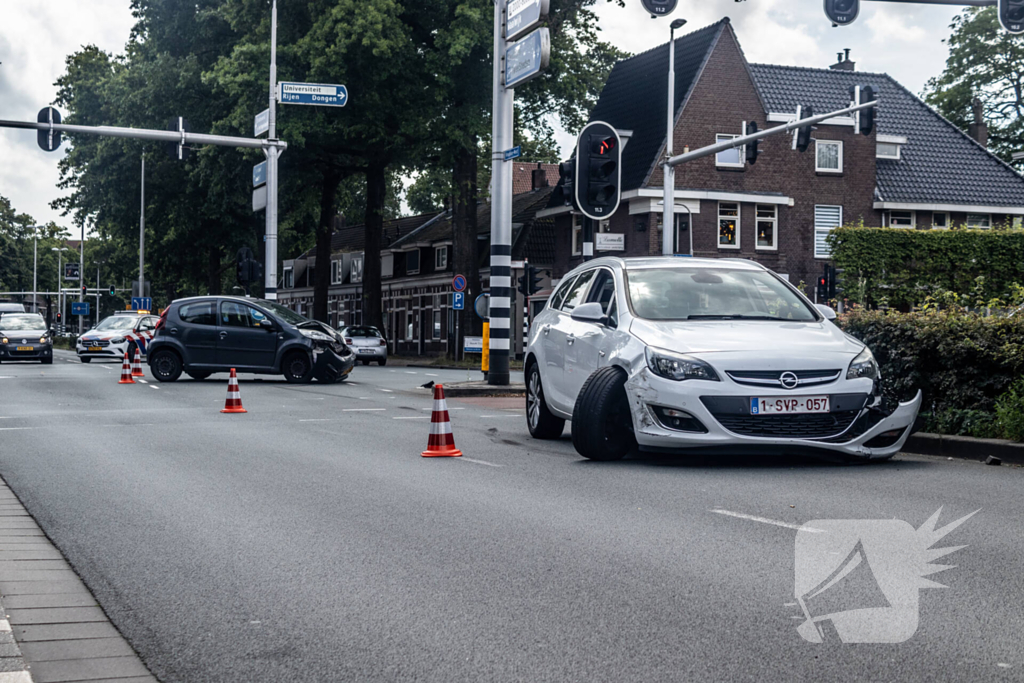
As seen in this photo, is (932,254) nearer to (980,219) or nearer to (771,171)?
(771,171)

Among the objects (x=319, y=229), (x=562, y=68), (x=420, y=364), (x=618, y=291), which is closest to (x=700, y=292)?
(x=618, y=291)

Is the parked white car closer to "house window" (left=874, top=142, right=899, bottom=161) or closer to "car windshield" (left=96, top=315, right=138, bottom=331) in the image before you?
"car windshield" (left=96, top=315, right=138, bottom=331)

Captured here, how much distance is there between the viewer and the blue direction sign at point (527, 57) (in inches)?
846

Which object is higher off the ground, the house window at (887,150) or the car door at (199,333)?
the house window at (887,150)

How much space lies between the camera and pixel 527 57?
22.0 metres

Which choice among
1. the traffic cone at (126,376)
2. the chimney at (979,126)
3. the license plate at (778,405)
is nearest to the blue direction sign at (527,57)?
the traffic cone at (126,376)

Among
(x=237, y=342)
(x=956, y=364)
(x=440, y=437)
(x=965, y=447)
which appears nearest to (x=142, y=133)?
(x=237, y=342)

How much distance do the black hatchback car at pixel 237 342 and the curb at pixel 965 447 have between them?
16.0 meters

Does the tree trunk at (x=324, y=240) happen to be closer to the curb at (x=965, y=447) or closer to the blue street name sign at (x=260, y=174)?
the blue street name sign at (x=260, y=174)

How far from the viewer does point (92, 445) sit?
500 inches

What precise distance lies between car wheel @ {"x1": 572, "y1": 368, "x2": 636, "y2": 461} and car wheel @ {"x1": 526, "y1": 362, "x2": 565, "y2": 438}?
227cm

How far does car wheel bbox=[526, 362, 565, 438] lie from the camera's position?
1304 centimetres

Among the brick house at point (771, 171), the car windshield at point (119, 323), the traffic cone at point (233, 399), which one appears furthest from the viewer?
the brick house at point (771, 171)

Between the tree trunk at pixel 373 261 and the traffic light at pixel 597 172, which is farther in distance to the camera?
the tree trunk at pixel 373 261
